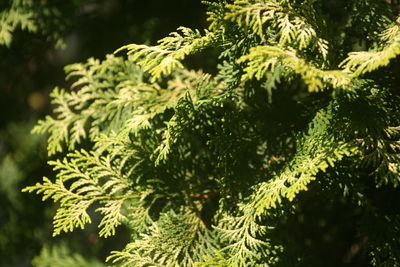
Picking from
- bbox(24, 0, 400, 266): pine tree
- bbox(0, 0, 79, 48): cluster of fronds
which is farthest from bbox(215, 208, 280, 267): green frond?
bbox(0, 0, 79, 48): cluster of fronds

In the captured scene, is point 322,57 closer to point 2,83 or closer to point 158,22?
point 158,22

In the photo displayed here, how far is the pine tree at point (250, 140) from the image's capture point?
5.08ft

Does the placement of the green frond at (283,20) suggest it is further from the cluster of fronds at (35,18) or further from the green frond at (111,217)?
the cluster of fronds at (35,18)

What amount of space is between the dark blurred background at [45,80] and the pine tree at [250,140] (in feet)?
2.26

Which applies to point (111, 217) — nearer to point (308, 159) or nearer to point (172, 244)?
point (172, 244)

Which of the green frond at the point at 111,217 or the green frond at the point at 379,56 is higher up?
the green frond at the point at 379,56

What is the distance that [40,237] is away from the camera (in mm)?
3348

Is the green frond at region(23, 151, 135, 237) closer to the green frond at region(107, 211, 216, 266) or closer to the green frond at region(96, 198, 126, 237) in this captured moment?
the green frond at region(96, 198, 126, 237)

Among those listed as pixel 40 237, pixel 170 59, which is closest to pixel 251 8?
pixel 170 59

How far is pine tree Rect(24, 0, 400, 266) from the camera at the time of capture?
60.9 inches

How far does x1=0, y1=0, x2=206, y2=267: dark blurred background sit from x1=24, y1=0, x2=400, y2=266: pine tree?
0.69 meters

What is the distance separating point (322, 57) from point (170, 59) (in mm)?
624

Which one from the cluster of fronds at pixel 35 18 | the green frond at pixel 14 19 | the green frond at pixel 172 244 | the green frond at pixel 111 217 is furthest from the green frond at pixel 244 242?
the green frond at pixel 14 19

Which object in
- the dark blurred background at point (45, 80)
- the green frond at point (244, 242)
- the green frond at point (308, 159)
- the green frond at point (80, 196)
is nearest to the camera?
the green frond at point (308, 159)
